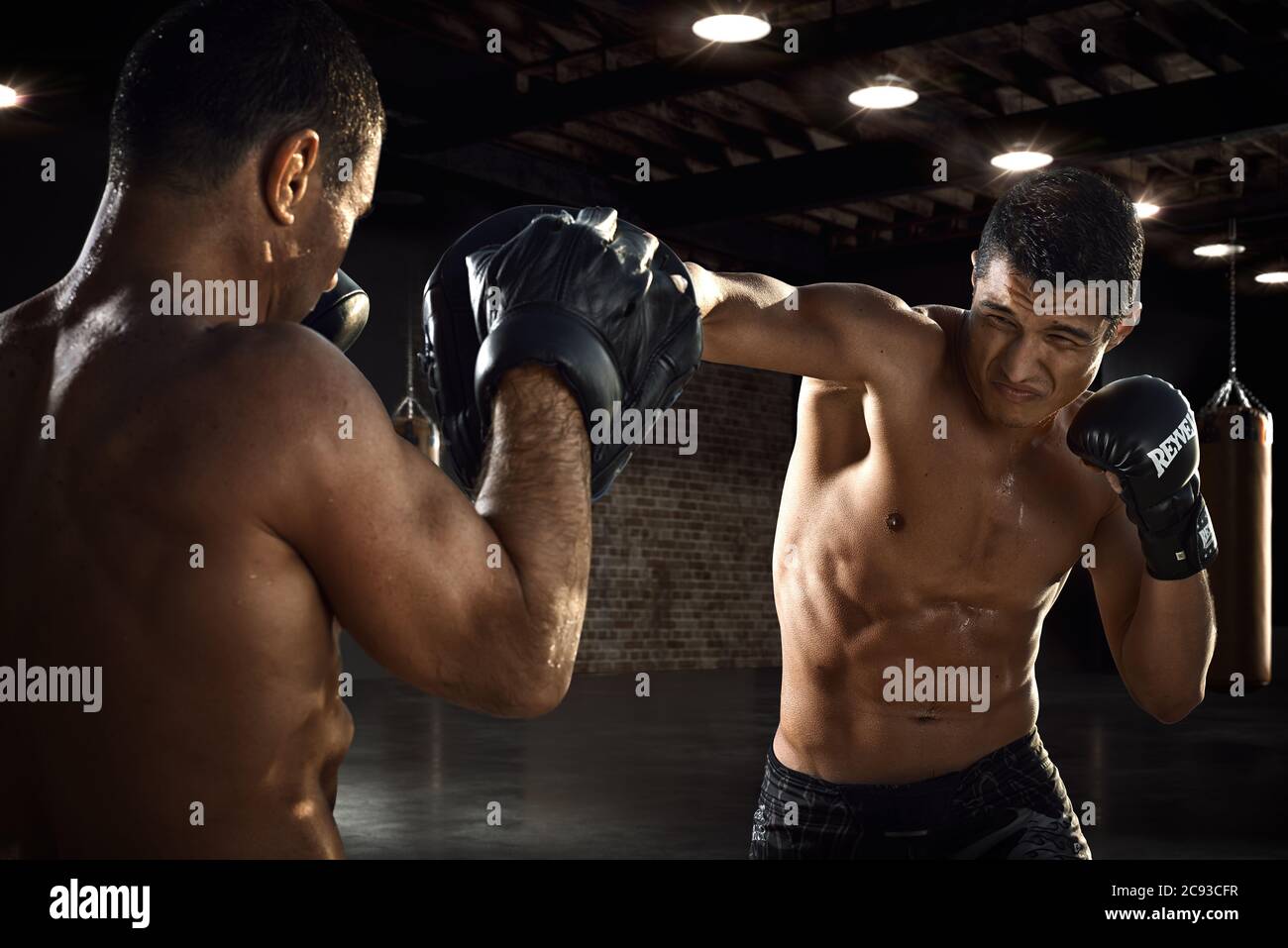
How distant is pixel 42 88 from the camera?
6.97 metres

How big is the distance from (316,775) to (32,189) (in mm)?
7378

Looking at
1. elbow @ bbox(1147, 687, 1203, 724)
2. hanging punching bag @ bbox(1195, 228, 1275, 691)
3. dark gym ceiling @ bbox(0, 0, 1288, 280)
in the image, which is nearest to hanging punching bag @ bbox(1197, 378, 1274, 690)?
hanging punching bag @ bbox(1195, 228, 1275, 691)

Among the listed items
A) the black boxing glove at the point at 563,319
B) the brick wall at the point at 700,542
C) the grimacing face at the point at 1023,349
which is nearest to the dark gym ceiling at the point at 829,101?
the brick wall at the point at 700,542

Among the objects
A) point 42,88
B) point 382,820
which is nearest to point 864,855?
point 382,820

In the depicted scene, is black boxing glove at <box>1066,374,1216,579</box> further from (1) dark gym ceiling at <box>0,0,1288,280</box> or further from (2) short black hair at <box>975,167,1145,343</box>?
(1) dark gym ceiling at <box>0,0,1288,280</box>

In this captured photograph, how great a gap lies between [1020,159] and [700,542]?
15.1 feet

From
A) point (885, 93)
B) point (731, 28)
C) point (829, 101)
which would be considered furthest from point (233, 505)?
point (829, 101)

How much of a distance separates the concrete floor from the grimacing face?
95.9 inches

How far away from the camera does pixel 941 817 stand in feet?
7.25

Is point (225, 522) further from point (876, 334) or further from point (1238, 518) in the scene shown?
point (1238, 518)

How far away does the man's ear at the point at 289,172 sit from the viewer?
3.65ft

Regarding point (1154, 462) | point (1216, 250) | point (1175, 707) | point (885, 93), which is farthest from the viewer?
point (1216, 250)
